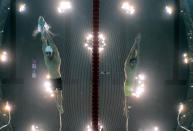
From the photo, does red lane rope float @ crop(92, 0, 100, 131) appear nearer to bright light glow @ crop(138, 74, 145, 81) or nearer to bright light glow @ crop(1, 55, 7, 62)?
bright light glow @ crop(138, 74, 145, 81)

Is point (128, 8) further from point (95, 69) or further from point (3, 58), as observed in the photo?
point (3, 58)

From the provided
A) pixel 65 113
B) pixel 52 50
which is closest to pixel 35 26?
pixel 52 50

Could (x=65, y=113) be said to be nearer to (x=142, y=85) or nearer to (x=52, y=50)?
(x=52, y=50)

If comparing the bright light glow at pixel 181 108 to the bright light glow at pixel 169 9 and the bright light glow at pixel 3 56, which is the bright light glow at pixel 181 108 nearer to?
the bright light glow at pixel 169 9

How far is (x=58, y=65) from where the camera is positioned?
300 centimetres

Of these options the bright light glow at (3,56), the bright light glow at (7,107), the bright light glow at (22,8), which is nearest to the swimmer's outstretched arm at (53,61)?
the bright light glow at (22,8)

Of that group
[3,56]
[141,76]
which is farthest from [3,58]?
[141,76]

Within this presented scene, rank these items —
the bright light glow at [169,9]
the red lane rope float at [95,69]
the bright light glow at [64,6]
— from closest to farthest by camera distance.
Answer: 1. the red lane rope float at [95,69]
2. the bright light glow at [64,6]
3. the bright light glow at [169,9]

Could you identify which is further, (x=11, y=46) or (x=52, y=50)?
(x=11, y=46)

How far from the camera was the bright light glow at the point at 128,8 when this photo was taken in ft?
10.1

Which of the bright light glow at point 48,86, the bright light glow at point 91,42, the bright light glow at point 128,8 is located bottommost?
the bright light glow at point 48,86

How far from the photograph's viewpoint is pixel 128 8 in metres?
3.09

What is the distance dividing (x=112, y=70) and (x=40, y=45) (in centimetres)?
180

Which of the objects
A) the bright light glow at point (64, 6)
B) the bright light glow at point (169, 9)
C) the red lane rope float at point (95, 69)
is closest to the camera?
Answer: the red lane rope float at point (95, 69)
